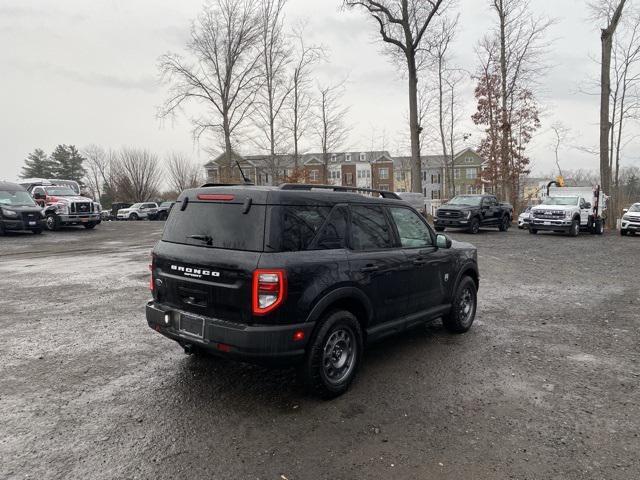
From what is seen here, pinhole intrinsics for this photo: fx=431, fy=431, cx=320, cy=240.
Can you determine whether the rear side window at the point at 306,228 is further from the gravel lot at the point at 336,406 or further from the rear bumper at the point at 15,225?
the rear bumper at the point at 15,225

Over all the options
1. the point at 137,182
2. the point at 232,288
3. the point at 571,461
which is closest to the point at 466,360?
the point at 571,461

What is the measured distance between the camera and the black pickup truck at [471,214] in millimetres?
20000

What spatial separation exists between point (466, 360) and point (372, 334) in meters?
1.31

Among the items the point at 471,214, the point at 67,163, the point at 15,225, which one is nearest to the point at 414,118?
the point at 471,214

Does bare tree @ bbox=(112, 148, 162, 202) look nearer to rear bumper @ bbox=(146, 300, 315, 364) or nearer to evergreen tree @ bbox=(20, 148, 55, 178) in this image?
evergreen tree @ bbox=(20, 148, 55, 178)

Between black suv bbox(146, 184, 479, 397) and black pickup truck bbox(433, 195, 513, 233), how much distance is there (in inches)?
642

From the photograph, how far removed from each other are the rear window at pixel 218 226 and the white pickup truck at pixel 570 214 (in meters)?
19.0

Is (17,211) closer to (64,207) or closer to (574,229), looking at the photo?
(64,207)

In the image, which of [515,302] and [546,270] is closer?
[515,302]

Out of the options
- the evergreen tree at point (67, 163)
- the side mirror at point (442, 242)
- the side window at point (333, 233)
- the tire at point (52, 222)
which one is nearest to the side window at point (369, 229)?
the side window at point (333, 233)

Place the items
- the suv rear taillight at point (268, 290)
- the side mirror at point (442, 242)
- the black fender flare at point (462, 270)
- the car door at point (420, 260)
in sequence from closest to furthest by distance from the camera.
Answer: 1. the suv rear taillight at point (268, 290)
2. the car door at point (420, 260)
3. the side mirror at point (442, 242)
4. the black fender flare at point (462, 270)

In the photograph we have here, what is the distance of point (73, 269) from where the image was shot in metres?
→ 10.6

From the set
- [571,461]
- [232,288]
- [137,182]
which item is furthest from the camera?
[137,182]

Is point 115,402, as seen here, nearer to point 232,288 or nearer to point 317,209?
point 232,288
